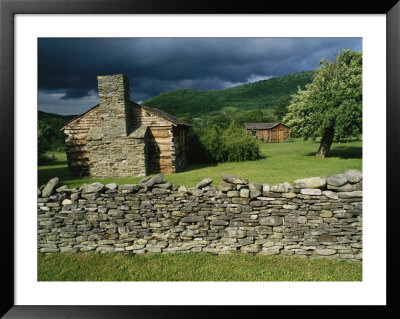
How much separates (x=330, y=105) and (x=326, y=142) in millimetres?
1779

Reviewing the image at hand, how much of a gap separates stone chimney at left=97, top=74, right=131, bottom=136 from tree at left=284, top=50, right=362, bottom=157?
26.9 ft

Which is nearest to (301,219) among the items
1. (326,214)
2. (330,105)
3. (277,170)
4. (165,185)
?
(326,214)

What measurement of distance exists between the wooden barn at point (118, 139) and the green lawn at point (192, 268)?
18.1 ft

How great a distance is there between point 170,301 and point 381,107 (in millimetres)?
3990

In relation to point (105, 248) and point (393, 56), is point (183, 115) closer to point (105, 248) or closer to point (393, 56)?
point (105, 248)

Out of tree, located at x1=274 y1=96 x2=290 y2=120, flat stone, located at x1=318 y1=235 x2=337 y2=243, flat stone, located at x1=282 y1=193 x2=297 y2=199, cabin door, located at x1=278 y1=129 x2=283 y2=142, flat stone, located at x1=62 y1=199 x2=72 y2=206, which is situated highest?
tree, located at x1=274 y1=96 x2=290 y2=120

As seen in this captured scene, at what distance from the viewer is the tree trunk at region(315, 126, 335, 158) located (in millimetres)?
10336

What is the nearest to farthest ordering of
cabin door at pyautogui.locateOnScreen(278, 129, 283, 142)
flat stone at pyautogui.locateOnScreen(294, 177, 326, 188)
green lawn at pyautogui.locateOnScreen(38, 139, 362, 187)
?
flat stone at pyautogui.locateOnScreen(294, 177, 326, 188)
green lawn at pyautogui.locateOnScreen(38, 139, 362, 187)
cabin door at pyautogui.locateOnScreen(278, 129, 283, 142)

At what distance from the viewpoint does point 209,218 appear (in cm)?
395

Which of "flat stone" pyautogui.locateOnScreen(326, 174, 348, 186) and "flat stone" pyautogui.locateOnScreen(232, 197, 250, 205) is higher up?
"flat stone" pyautogui.locateOnScreen(326, 174, 348, 186)

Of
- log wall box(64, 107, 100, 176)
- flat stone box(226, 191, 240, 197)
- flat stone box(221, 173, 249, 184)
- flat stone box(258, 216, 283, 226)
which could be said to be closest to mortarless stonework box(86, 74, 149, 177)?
log wall box(64, 107, 100, 176)

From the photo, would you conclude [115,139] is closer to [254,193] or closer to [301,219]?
[254,193]

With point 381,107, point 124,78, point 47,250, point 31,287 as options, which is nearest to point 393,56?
point 381,107

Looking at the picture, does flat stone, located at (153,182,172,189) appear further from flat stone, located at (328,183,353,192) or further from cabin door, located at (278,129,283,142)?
cabin door, located at (278,129,283,142)
